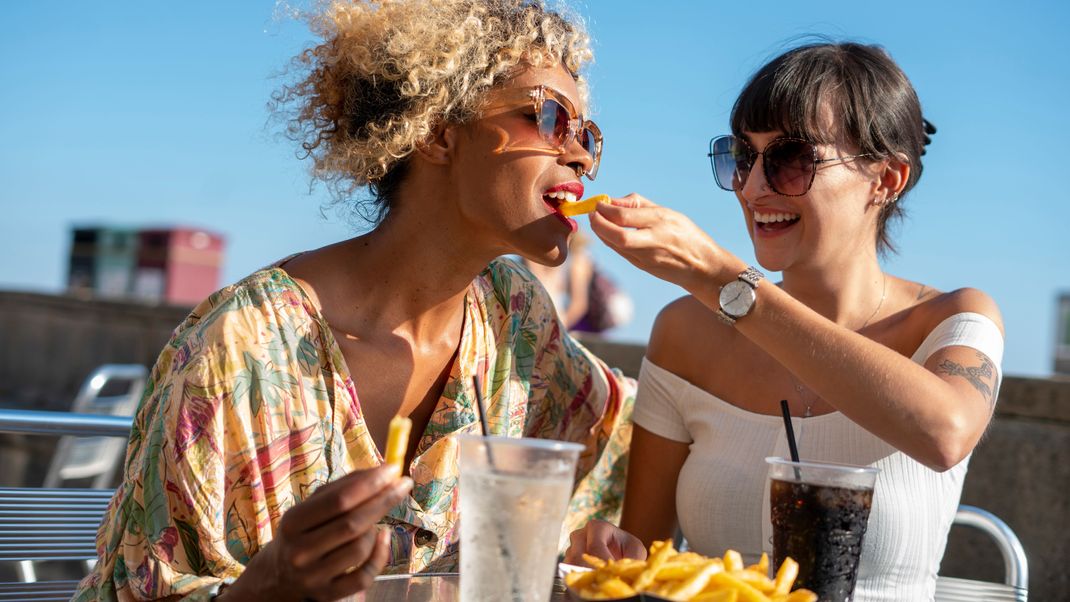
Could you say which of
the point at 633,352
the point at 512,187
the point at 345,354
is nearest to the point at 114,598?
the point at 345,354

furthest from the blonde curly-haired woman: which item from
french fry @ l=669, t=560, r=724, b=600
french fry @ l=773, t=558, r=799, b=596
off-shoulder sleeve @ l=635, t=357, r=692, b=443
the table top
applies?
french fry @ l=773, t=558, r=799, b=596

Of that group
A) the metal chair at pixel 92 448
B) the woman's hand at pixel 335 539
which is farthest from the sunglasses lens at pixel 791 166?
the metal chair at pixel 92 448

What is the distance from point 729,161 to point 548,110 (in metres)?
0.60

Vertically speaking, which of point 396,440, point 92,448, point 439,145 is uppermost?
point 439,145

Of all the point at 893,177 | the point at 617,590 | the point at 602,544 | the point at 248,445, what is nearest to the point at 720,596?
the point at 617,590

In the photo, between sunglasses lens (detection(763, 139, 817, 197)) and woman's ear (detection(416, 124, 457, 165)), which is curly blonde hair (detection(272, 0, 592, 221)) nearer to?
woman's ear (detection(416, 124, 457, 165))

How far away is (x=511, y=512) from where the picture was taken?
1618mm

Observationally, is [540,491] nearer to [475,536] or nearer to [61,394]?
[475,536]

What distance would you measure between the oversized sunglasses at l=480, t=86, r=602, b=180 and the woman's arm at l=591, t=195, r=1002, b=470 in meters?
0.51

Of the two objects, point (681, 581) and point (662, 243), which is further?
point (662, 243)

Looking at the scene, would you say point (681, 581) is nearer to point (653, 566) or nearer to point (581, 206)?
point (653, 566)

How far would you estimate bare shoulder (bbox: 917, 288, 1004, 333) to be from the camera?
2.82 metres

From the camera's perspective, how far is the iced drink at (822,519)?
191 cm

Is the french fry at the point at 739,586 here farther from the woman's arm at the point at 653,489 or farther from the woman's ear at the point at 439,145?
the woman's ear at the point at 439,145
